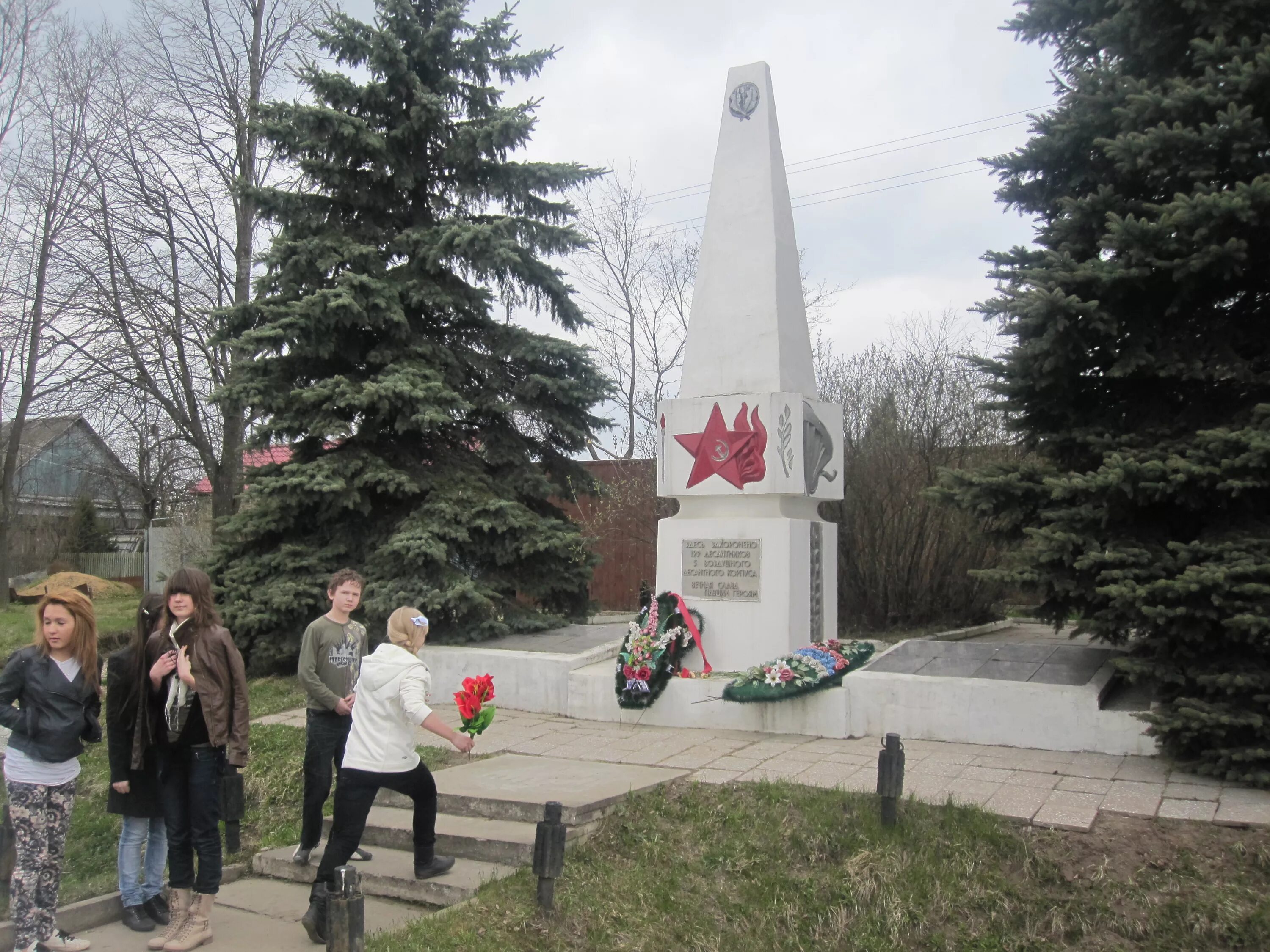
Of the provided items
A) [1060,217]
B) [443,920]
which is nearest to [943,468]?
[1060,217]

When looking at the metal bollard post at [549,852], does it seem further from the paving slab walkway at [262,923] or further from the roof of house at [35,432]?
the roof of house at [35,432]

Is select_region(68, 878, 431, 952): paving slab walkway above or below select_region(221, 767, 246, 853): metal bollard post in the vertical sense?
below

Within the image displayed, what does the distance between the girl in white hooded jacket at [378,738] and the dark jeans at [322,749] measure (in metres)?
0.83

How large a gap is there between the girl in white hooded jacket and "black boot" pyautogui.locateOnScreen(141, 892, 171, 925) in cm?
83

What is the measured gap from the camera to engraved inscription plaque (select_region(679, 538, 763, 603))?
10.1 meters

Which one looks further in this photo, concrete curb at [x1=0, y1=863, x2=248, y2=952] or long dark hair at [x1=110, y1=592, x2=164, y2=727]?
concrete curb at [x1=0, y1=863, x2=248, y2=952]

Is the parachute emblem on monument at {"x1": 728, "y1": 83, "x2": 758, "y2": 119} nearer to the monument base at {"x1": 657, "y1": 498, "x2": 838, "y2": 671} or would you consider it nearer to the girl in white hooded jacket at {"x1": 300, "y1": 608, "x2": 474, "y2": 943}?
the monument base at {"x1": 657, "y1": 498, "x2": 838, "y2": 671}

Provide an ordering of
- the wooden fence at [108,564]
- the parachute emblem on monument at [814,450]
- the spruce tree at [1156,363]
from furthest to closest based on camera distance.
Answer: the wooden fence at [108,564]
the parachute emblem on monument at [814,450]
the spruce tree at [1156,363]

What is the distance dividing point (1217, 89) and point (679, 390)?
16.6ft

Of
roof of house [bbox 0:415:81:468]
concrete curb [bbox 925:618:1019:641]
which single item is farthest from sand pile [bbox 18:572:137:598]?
concrete curb [bbox 925:618:1019:641]

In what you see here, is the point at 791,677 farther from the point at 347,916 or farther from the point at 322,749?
the point at 347,916

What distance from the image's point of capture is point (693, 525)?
33.9 ft

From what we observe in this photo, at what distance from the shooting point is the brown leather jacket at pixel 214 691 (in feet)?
16.7

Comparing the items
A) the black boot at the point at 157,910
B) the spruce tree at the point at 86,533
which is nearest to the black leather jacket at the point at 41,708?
the black boot at the point at 157,910
